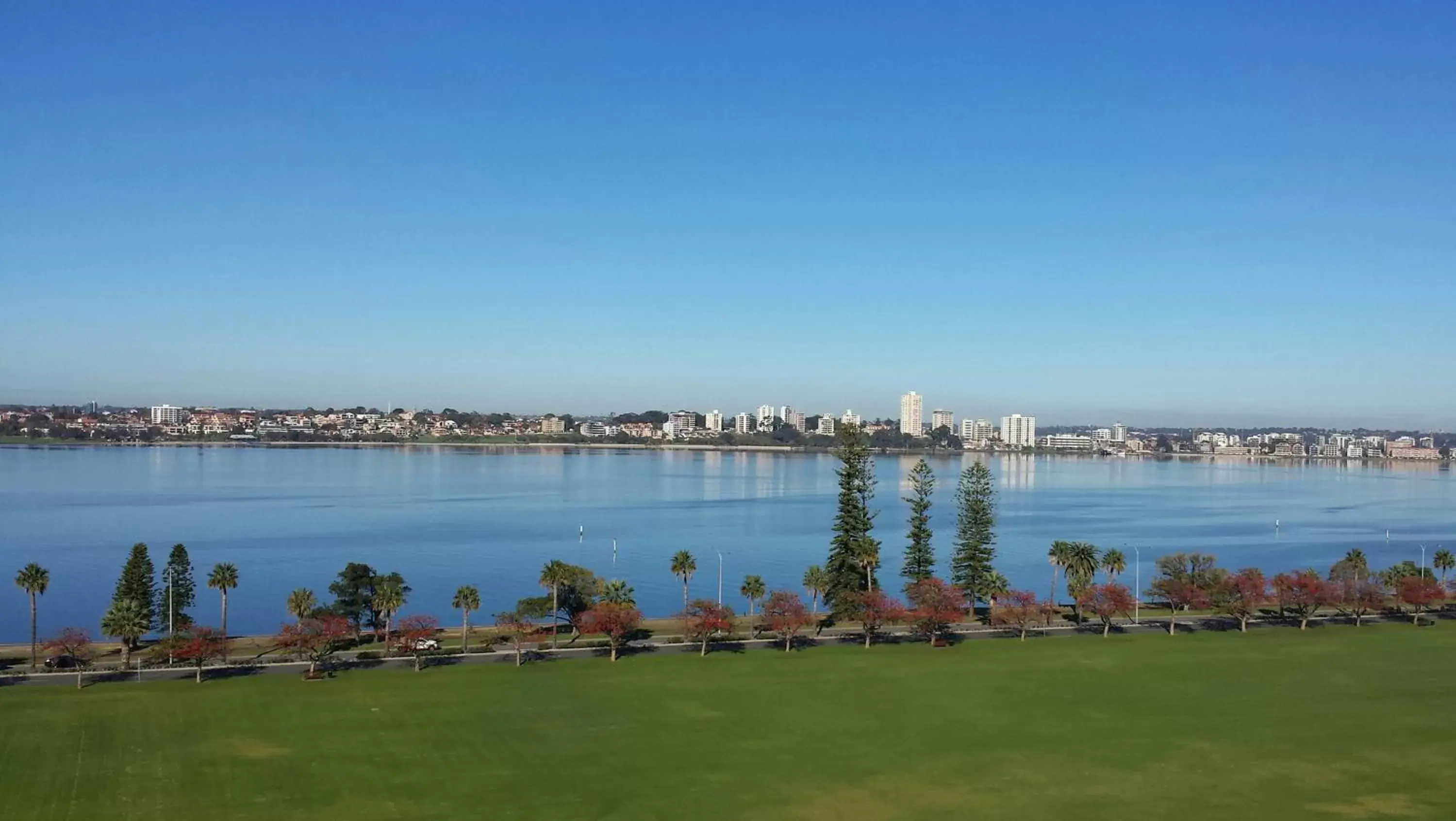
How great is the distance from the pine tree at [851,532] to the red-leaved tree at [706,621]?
6.97 metres

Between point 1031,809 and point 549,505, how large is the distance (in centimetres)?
8038

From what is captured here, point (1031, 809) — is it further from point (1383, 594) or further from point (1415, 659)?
point (1383, 594)

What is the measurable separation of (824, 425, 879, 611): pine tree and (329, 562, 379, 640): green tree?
17.0 m

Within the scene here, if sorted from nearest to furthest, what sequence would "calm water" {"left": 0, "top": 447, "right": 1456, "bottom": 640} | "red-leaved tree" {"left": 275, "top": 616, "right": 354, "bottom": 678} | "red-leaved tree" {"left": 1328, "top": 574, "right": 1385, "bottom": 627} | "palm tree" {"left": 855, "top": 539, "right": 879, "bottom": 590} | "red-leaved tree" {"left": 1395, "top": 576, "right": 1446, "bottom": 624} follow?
"red-leaved tree" {"left": 275, "top": 616, "right": 354, "bottom": 678}
"red-leaved tree" {"left": 1395, "top": 576, "right": 1446, "bottom": 624}
"red-leaved tree" {"left": 1328, "top": 574, "right": 1385, "bottom": 627}
"palm tree" {"left": 855, "top": 539, "right": 879, "bottom": 590}
"calm water" {"left": 0, "top": 447, "right": 1456, "bottom": 640}

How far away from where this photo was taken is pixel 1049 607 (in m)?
39.8

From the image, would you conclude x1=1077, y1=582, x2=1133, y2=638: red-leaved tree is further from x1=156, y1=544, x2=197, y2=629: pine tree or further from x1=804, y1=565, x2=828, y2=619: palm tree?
x1=156, y1=544, x2=197, y2=629: pine tree

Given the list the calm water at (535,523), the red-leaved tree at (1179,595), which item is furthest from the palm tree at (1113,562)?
the calm water at (535,523)

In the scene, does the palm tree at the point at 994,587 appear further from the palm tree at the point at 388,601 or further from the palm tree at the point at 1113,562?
the palm tree at the point at 388,601

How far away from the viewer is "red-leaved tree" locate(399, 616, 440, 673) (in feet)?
107

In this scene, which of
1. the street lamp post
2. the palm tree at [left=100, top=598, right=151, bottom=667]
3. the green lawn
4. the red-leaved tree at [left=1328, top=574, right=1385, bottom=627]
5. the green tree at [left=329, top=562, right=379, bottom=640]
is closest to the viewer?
the green lawn

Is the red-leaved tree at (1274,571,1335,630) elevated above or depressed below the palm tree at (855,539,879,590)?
below

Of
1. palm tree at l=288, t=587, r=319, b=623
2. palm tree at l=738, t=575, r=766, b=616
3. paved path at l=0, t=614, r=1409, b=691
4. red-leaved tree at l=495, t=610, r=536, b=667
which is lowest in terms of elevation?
paved path at l=0, t=614, r=1409, b=691

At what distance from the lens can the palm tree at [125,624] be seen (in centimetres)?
3116

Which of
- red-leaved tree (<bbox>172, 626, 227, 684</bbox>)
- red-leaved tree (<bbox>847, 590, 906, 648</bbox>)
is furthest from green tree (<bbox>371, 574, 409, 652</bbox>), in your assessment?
red-leaved tree (<bbox>847, 590, 906, 648</bbox>)
